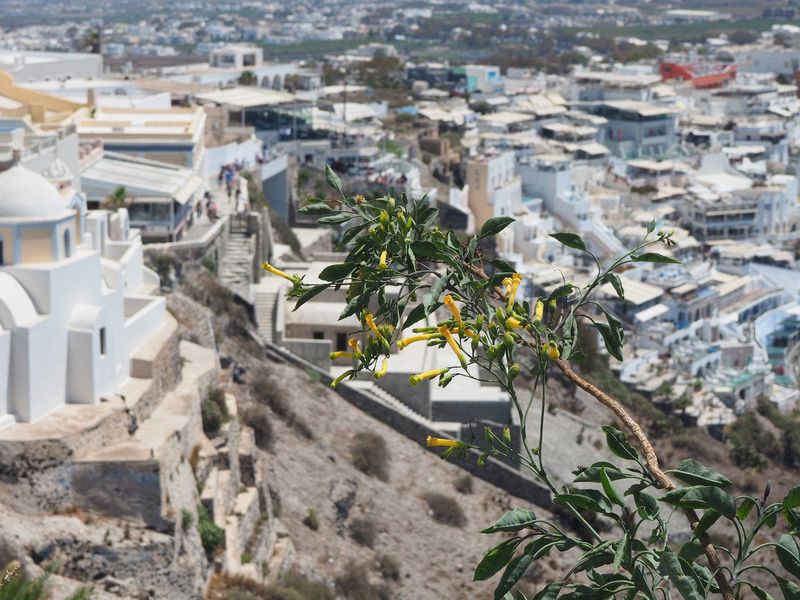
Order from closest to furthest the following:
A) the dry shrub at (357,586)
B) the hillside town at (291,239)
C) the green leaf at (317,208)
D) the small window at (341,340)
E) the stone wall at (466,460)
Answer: the green leaf at (317,208) → the hillside town at (291,239) → the dry shrub at (357,586) → the stone wall at (466,460) → the small window at (341,340)

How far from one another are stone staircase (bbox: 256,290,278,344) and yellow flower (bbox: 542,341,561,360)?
14218mm

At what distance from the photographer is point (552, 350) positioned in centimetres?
358

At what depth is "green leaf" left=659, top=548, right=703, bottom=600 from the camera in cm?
331

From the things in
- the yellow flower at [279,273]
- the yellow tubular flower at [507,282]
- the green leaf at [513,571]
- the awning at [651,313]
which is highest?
the yellow flower at [279,273]

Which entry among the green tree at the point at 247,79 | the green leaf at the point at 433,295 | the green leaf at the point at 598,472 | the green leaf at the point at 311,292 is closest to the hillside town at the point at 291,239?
the green tree at the point at 247,79

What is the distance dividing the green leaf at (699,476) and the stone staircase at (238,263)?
14690 millimetres

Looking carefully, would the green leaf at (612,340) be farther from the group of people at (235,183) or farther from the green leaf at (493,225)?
the group of people at (235,183)

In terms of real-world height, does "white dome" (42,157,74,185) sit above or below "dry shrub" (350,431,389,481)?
above

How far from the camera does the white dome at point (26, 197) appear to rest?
1095 cm

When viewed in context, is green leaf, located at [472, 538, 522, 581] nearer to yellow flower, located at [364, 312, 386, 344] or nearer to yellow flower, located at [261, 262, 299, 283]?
yellow flower, located at [364, 312, 386, 344]

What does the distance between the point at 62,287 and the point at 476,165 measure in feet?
74.2

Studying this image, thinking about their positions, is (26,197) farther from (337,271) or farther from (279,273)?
(279,273)

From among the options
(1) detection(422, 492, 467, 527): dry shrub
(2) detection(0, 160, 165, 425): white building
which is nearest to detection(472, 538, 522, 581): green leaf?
(2) detection(0, 160, 165, 425): white building

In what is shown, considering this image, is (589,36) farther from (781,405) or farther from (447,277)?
(447,277)
